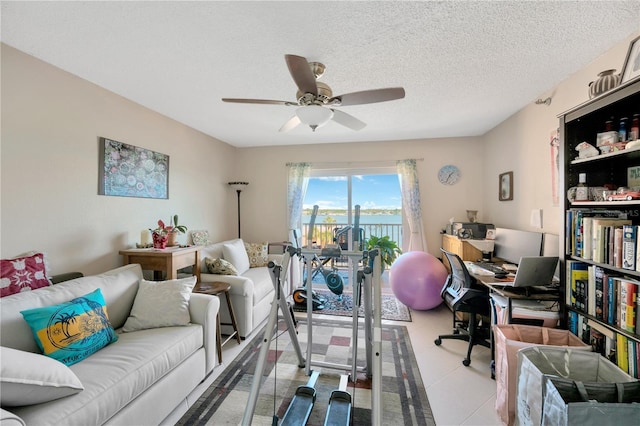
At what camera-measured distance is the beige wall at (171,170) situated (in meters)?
1.95

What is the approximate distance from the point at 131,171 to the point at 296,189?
2.43 metres

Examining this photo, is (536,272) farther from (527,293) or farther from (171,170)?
(171,170)

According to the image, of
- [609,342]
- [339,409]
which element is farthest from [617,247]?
[339,409]

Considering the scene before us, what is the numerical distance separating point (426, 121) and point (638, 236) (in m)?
2.47

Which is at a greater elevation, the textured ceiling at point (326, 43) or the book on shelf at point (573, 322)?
the textured ceiling at point (326, 43)

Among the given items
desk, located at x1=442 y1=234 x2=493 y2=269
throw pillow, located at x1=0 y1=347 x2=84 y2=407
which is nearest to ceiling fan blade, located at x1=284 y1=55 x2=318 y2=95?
throw pillow, located at x1=0 y1=347 x2=84 y2=407

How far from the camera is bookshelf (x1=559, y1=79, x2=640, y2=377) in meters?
1.40

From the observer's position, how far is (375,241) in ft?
13.7

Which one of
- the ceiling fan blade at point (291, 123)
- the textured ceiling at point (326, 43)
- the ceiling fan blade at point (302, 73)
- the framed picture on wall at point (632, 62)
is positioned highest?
the textured ceiling at point (326, 43)

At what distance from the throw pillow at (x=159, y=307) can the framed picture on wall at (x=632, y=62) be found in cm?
323

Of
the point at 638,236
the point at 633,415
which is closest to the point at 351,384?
the point at 633,415

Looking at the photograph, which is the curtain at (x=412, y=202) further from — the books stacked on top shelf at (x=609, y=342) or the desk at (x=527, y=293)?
the books stacked on top shelf at (x=609, y=342)

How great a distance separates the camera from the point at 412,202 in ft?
14.1

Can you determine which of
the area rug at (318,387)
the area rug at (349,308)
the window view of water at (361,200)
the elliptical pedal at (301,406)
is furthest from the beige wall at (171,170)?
the elliptical pedal at (301,406)
